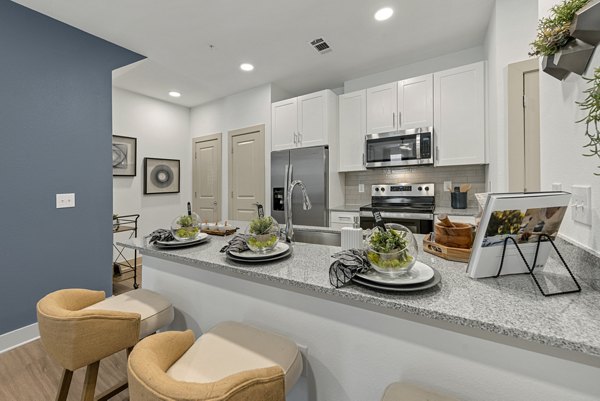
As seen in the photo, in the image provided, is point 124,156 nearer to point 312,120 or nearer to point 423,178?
point 312,120

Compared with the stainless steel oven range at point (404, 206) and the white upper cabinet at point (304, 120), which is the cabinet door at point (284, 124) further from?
the stainless steel oven range at point (404, 206)

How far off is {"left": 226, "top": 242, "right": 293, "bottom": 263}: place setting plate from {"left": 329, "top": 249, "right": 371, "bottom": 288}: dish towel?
0.33 meters

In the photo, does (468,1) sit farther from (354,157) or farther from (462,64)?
(354,157)

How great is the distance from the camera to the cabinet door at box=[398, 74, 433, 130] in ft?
9.81

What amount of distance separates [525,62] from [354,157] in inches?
72.0

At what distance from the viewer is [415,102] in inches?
121

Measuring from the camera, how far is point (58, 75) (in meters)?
2.40

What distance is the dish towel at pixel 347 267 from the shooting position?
2.88 feet

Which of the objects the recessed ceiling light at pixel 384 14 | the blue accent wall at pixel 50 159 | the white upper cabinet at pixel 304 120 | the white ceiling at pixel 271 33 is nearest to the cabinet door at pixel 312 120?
the white upper cabinet at pixel 304 120

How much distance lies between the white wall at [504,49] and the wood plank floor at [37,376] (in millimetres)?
3155

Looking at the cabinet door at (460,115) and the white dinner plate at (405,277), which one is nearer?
the white dinner plate at (405,277)

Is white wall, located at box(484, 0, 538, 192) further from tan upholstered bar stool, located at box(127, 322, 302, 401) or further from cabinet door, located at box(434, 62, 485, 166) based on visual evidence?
tan upholstered bar stool, located at box(127, 322, 302, 401)

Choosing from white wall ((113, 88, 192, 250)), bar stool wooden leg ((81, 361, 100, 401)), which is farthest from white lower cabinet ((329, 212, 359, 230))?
white wall ((113, 88, 192, 250))

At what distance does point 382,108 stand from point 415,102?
1.23 feet
